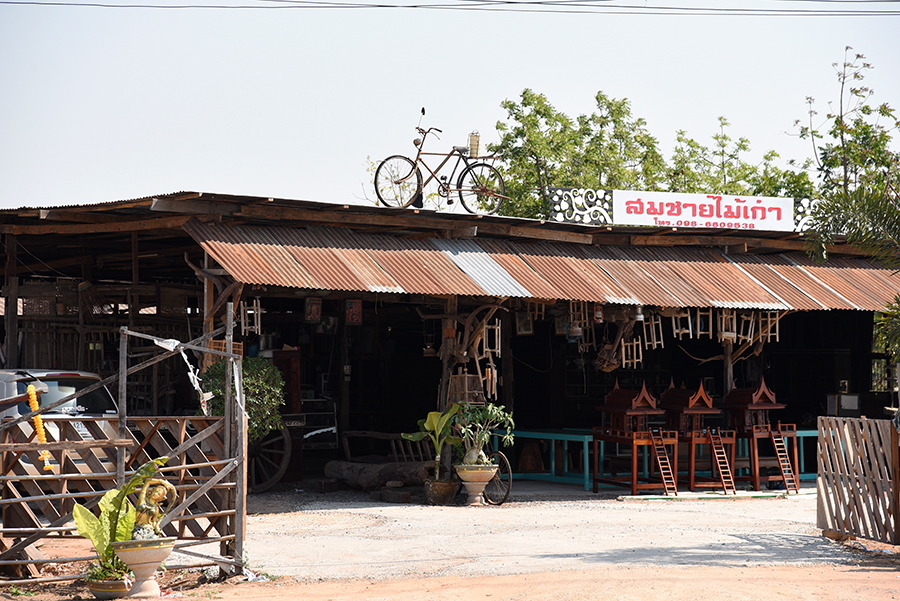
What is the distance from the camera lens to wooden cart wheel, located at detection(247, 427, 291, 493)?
13828 millimetres

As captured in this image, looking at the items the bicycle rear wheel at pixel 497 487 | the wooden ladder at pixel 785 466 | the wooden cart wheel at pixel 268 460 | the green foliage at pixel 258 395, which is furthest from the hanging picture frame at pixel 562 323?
the green foliage at pixel 258 395

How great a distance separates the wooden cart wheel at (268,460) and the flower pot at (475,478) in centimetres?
263

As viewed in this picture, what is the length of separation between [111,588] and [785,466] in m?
10.6

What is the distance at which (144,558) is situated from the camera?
7.40m

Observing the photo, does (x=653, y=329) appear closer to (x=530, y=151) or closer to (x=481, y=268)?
(x=481, y=268)

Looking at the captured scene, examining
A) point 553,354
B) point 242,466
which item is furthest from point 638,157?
point 242,466

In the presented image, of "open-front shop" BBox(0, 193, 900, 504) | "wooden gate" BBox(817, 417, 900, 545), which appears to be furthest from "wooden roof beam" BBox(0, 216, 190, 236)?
"wooden gate" BBox(817, 417, 900, 545)

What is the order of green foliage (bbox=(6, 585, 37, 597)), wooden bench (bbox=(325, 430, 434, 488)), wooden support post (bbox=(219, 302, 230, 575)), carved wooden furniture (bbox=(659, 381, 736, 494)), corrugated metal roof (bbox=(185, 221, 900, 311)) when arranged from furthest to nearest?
1. carved wooden furniture (bbox=(659, 381, 736, 494))
2. wooden bench (bbox=(325, 430, 434, 488))
3. corrugated metal roof (bbox=(185, 221, 900, 311))
4. wooden support post (bbox=(219, 302, 230, 575))
5. green foliage (bbox=(6, 585, 37, 597))

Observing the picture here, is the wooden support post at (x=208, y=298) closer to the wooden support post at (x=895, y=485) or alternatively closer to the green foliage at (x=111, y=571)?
the green foliage at (x=111, y=571)

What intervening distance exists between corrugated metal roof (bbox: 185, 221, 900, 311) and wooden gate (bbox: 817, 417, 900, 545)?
3903 millimetres

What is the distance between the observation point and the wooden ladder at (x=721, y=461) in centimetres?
1413

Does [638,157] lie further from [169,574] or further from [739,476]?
[169,574]

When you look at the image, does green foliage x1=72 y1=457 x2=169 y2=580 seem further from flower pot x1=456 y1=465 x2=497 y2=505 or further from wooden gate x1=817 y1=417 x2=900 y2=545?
wooden gate x1=817 y1=417 x2=900 y2=545

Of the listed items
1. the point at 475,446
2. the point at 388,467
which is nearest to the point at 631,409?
the point at 475,446
